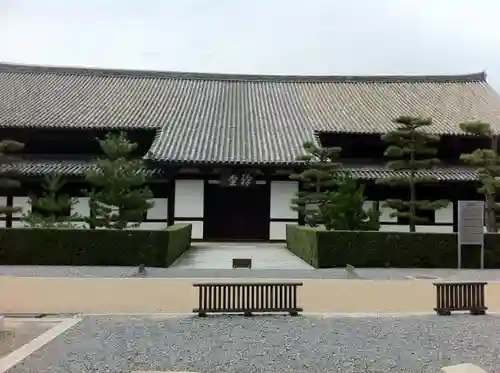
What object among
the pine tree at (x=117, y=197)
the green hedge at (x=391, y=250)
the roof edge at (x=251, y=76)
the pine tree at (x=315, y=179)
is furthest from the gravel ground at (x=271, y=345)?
the roof edge at (x=251, y=76)

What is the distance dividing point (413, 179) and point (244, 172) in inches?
283

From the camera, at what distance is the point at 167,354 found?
6.31 m

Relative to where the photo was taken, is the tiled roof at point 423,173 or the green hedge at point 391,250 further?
the tiled roof at point 423,173

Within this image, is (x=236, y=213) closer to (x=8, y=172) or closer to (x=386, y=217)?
(x=386, y=217)

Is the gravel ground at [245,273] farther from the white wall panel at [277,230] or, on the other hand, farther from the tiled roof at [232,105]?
the white wall panel at [277,230]

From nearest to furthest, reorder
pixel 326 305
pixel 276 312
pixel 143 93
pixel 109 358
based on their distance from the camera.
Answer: pixel 109 358
pixel 276 312
pixel 326 305
pixel 143 93

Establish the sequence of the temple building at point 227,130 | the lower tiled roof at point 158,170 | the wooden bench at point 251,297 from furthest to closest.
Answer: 1. the temple building at point 227,130
2. the lower tiled roof at point 158,170
3. the wooden bench at point 251,297

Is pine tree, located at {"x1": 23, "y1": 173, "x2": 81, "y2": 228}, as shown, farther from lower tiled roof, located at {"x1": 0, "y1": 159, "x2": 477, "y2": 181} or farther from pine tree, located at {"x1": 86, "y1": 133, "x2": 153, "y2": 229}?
pine tree, located at {"x1": 86, "y1": 133, "x2": 153, "y2": 229}

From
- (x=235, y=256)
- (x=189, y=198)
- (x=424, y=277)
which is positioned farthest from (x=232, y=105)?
(x=424, y=277)

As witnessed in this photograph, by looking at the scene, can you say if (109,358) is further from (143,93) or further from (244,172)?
(143,93)

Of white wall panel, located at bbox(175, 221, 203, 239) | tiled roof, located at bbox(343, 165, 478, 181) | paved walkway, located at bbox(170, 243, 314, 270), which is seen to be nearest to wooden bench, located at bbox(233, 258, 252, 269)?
paved walkway, located at bbox(170, 243, 314, 270)

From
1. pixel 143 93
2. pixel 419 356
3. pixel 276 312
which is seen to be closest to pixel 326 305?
pixel 276 312

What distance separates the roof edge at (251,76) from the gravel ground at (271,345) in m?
24.2

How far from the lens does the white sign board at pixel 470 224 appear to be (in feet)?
50.0
